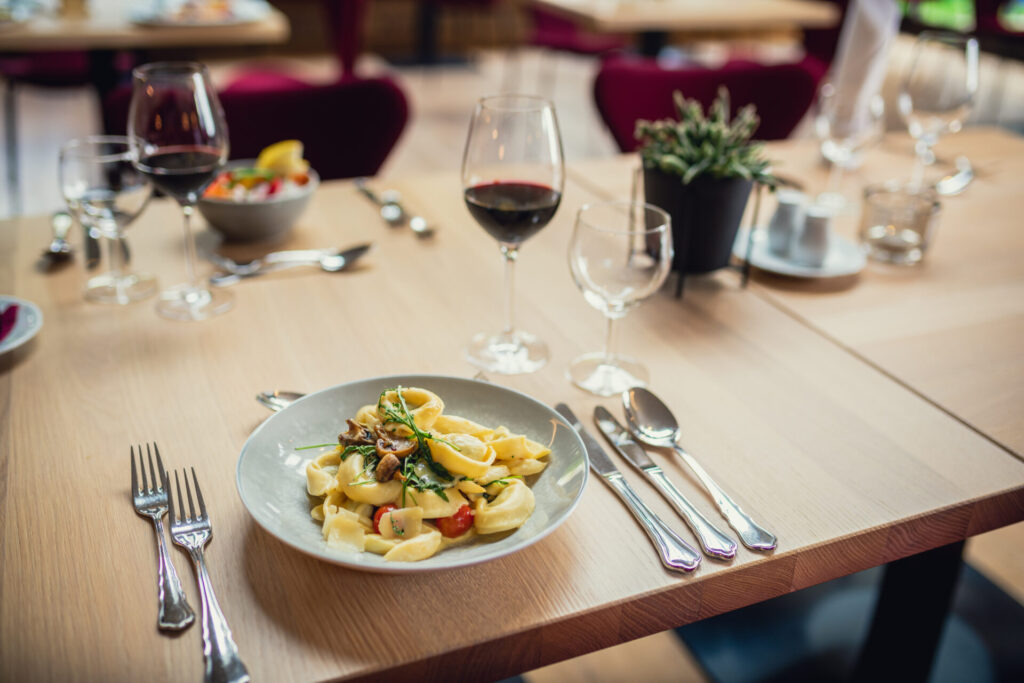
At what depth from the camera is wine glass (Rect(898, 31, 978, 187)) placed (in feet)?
4.85

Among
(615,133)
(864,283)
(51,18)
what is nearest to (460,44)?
(51,18)

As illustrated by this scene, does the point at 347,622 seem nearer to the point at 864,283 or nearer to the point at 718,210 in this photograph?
the point at 718,210

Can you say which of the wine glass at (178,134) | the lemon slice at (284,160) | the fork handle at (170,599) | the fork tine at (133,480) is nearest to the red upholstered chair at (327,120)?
the lemon slice at (284,160)

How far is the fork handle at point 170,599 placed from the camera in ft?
2.07

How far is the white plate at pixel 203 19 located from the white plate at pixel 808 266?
8.33ft

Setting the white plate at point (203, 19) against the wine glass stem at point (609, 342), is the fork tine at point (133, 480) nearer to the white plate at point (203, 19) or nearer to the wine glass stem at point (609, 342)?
the wine glass stem at point (609, 342)

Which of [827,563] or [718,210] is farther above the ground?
[718,210]

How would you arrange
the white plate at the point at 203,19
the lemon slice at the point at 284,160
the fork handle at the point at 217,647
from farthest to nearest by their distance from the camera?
the white plate at the point at 203,19
the lemon slice at the point at 284,160
the fork handle at the point at 217,647

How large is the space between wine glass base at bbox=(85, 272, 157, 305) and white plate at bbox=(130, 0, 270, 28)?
7.36 feet

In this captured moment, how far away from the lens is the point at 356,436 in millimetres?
743

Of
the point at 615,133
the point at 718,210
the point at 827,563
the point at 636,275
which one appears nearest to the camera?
the point at 827,563

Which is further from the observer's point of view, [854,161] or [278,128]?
[278,128]

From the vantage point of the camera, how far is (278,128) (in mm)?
1909

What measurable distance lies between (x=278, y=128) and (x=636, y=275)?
1250 mm
